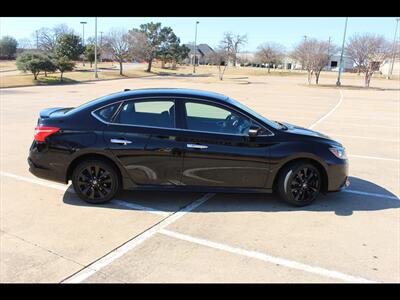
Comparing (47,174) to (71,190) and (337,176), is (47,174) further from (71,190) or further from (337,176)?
(337,176)

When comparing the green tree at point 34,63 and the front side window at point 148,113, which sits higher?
the green tree at point 34,63

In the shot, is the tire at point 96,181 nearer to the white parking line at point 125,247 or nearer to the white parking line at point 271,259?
the white parking line at point 125,247

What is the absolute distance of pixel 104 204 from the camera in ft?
15.8

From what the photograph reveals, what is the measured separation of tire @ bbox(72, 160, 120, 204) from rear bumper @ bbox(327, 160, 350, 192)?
2817 mm

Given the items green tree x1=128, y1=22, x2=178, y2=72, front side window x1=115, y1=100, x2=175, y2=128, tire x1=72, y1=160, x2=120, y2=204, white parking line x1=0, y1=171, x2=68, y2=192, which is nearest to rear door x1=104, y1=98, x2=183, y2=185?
front side window x1=115, y1=100, x2=175, y2=128

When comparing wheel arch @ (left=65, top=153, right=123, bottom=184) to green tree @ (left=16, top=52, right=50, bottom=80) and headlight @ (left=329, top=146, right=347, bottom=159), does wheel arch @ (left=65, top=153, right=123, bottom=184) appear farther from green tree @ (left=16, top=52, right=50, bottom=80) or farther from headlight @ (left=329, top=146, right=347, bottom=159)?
green tree @ (left=16, top=52, right=50, bottom=80)

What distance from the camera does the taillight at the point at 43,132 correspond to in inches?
188

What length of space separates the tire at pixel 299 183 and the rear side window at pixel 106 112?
2.37 metres

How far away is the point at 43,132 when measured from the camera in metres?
4.80

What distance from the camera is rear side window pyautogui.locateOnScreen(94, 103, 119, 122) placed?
4785 mm

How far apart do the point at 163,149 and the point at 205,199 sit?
1.00 metres

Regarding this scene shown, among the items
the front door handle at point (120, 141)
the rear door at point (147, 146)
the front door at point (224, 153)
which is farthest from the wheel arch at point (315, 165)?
the front door handle at point (120, 141)

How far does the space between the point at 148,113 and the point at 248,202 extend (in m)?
1.83
